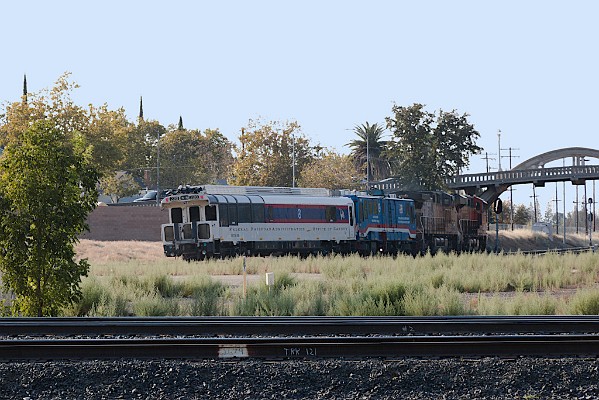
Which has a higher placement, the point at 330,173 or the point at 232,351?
the point at 330,173

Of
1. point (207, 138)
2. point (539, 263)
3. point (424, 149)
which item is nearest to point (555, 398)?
point (539, 263)

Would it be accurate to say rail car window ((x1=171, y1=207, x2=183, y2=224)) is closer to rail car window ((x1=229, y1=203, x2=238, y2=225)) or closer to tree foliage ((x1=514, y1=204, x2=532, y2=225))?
rail car window ((x1=229, y1=203, x2=238, y2=225))

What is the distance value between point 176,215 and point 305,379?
33209 millimetres

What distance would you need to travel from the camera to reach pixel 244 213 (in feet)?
137

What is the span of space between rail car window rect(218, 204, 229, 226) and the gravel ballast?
30.2 metres

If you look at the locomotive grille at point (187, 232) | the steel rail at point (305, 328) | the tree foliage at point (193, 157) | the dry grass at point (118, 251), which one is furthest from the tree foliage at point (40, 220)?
the tree foliage at point (193, 157)

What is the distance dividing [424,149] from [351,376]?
77674mm

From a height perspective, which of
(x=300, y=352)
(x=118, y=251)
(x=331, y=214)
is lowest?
(x=118, y=251)

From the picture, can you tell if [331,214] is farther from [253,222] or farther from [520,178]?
[520,178]

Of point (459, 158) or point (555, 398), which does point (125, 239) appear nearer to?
point (459, 158)

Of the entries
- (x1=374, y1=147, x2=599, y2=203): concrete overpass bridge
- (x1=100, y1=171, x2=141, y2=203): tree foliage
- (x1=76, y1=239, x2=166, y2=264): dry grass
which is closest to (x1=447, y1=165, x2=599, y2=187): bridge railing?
(x1=374, y1=147, x2=599, y2=203): concrete overpass bridge

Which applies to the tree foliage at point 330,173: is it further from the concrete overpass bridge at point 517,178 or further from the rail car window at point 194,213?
the rail car window at point 194,213

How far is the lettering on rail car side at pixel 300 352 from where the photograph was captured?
10.5 m

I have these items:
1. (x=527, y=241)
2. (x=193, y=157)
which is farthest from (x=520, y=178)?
(x=193, y=157)
